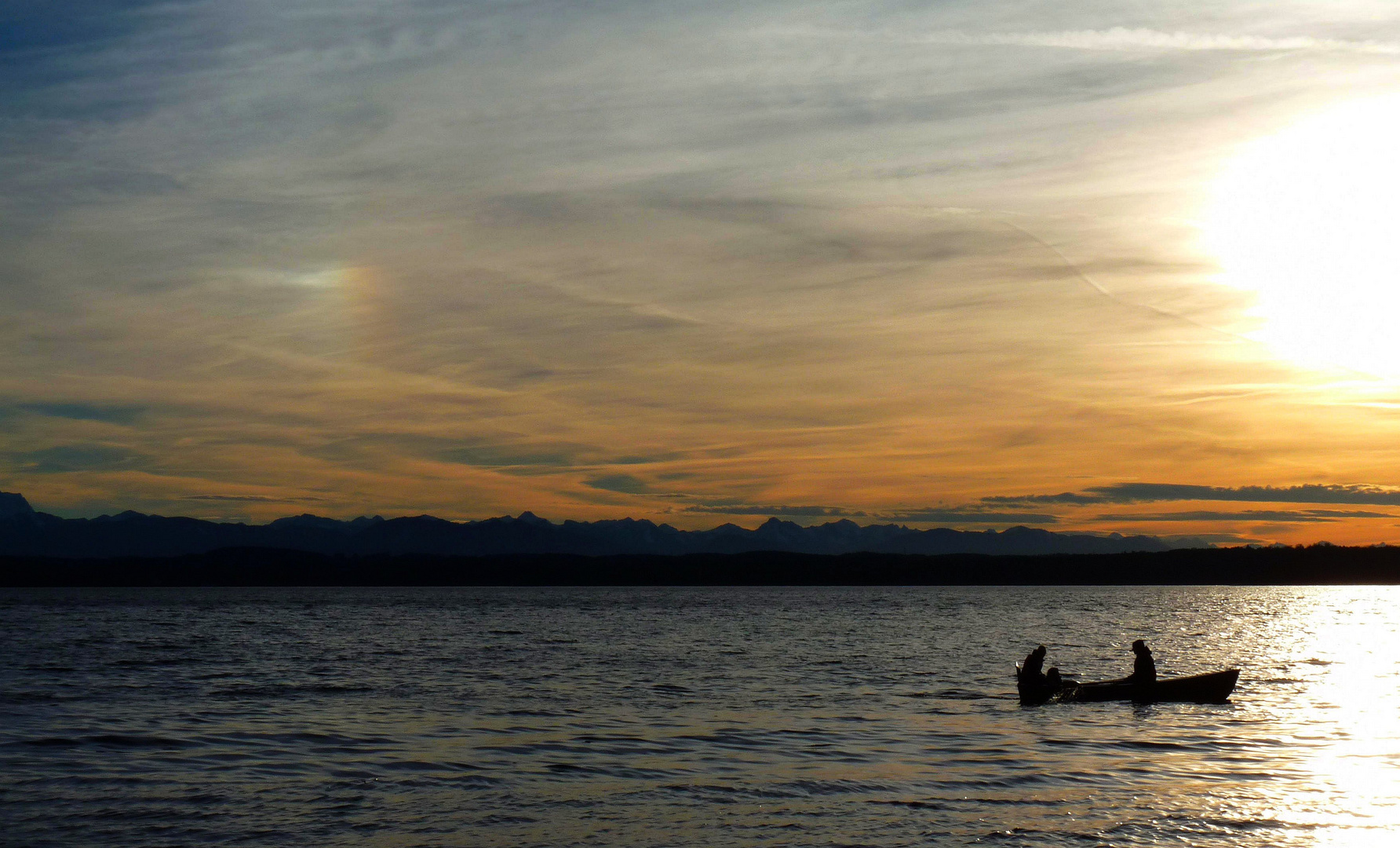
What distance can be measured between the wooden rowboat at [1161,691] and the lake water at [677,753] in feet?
3.17

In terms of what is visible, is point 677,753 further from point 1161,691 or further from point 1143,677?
point 1161,691

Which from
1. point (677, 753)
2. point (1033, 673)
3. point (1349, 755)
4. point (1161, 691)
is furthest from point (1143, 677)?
point (677, 753)

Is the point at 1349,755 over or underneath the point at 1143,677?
underneath

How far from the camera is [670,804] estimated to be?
2594cm

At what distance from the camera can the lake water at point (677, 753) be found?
77.6 ft

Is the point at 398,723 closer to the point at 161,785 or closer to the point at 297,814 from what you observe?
the point at 161,785

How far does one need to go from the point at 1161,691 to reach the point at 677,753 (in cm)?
2295

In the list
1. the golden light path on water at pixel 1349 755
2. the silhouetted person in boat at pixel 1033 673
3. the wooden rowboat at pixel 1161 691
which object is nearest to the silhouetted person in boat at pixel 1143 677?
the wooden rowboat at pixel 1161 691

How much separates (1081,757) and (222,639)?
84.1 m

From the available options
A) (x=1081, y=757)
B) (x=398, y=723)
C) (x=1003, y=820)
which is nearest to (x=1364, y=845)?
(x=1003, y=820)

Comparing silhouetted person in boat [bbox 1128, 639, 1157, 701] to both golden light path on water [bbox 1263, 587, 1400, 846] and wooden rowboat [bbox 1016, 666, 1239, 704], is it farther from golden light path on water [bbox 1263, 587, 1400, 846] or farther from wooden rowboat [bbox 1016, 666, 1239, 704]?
golden light path on water [bbox 1263, 587, 1400, 846]

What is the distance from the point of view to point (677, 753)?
33219 millimetres

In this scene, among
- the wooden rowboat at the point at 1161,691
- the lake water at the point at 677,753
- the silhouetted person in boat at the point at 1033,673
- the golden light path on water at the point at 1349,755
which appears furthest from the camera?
the wooden rowboat at the point at 1161,691

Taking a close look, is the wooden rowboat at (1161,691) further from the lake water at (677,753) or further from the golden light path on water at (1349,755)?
the golden light path on water at (1349,755)
